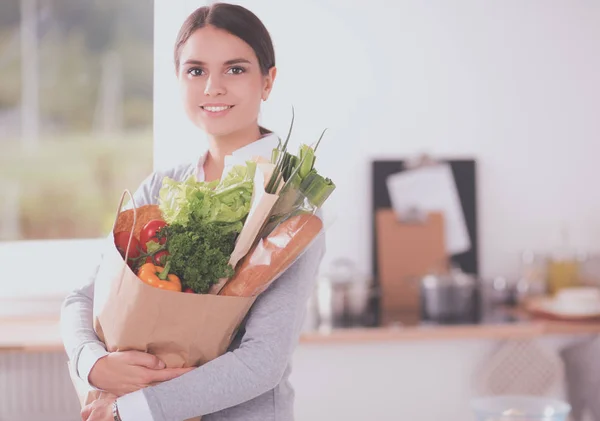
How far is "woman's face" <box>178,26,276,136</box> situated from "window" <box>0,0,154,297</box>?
6.46ft

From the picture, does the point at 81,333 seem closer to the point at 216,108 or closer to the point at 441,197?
the point at 216,108

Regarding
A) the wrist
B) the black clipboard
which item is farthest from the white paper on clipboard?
the wrist

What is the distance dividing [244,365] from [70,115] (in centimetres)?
A: 239

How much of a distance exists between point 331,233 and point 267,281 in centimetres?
202

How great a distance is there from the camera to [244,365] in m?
1.22

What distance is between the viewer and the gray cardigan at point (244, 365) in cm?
120

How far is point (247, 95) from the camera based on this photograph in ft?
4.72

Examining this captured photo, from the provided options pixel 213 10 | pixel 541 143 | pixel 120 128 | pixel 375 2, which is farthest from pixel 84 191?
pixel 213 10

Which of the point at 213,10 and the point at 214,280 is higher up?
the point at 213,10

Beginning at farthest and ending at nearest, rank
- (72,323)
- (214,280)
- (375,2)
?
(375,2), (72,323), (214,280)

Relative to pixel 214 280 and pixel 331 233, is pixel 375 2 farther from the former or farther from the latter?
pixel 214 280

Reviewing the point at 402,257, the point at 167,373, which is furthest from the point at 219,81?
the point at 402,257

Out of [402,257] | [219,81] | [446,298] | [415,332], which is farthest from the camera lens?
[402,257]

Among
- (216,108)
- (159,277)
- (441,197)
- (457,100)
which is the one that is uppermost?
(457,100)
